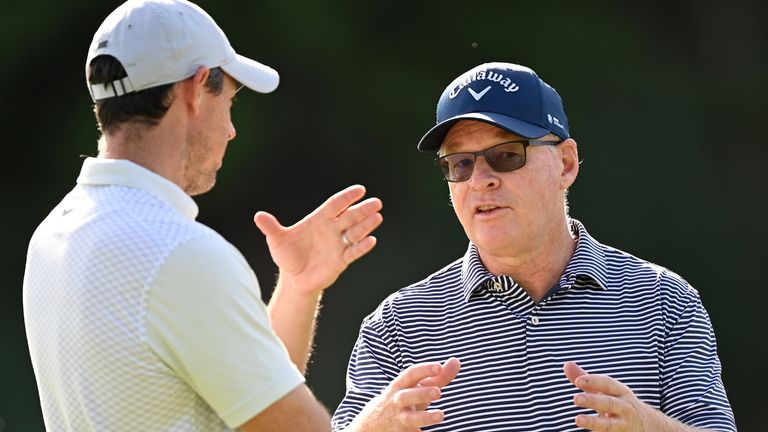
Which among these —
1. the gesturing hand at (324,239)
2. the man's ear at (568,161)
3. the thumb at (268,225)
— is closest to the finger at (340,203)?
the gesturing hand at (324,239)

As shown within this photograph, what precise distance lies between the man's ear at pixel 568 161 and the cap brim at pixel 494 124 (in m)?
0.12

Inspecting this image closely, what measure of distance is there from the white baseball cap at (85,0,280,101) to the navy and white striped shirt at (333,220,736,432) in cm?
97

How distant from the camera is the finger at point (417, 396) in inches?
103

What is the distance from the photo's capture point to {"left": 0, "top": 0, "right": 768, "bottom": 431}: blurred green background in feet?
20.0

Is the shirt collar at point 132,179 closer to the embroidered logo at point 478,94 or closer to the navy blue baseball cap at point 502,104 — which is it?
the navy blue baseball cap at point 502,104

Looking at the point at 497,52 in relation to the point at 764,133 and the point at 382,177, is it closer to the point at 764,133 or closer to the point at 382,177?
the point at 382,177

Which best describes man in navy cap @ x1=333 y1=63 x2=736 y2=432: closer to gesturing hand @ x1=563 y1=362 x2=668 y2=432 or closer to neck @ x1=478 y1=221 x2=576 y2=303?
neck @ x1=478 y1=221 x2=576 y2=303

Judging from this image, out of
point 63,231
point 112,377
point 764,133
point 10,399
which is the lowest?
point 10,399

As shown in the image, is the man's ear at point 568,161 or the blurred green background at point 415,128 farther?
the blurred green background at point 415,128

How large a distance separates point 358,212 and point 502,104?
1.76 ft

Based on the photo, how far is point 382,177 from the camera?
6.27 m

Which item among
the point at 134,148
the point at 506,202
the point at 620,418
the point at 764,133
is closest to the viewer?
the point at 134,148

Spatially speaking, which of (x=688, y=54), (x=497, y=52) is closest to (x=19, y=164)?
(x=497, y=52)

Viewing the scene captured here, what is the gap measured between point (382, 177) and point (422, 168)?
0.22 meters
